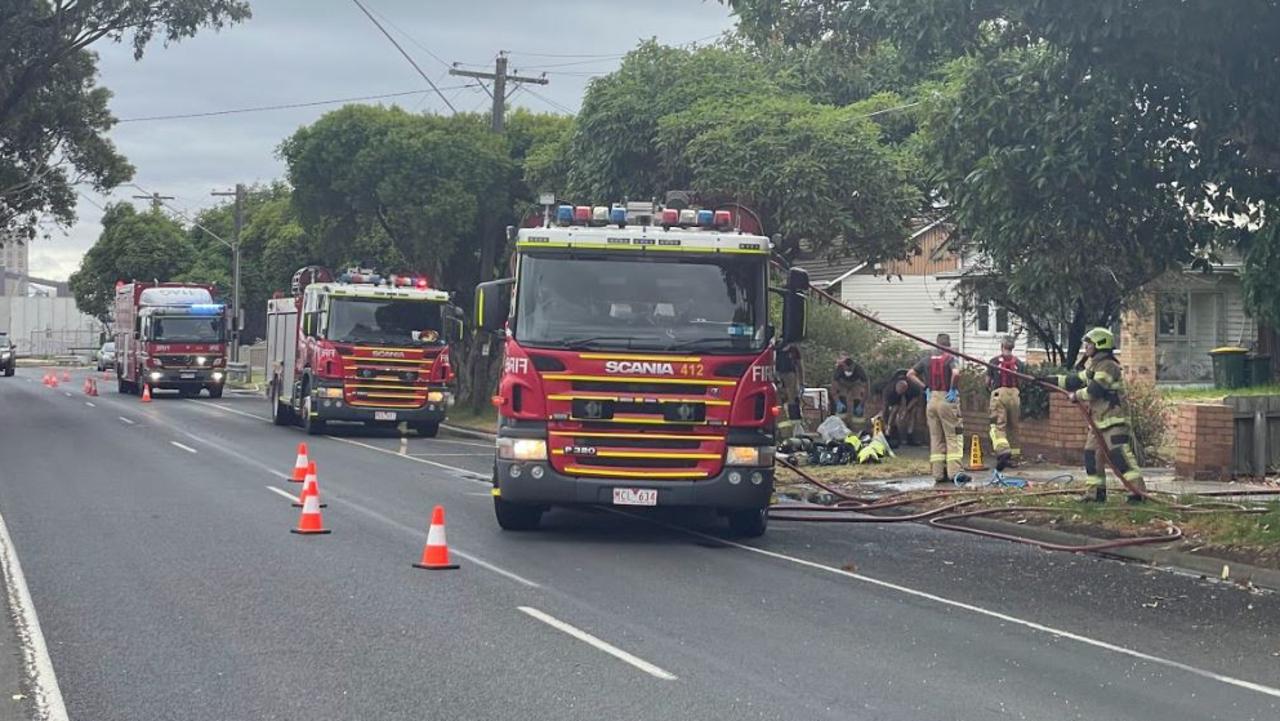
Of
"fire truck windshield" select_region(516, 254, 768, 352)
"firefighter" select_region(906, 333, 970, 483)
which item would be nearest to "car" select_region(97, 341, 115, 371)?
"firefighter" select_region(906, 333, 970, 483)

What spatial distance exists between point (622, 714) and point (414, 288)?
22.3 meters

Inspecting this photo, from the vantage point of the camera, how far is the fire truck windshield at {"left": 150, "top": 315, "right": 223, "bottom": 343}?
1775 inches

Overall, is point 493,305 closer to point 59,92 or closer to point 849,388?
point 849,388

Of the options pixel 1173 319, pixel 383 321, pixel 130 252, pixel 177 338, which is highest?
pixel 130 252

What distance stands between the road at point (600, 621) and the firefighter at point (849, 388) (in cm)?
726

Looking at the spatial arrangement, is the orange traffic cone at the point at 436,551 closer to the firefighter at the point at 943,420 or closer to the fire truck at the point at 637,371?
the fire truck at the point at 637,371

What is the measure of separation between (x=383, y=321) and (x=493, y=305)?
15002 mm

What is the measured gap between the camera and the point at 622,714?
7512mm

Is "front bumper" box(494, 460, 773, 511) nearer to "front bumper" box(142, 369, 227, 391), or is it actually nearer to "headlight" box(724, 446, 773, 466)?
"headlight" box(724, 446, 773, 466)

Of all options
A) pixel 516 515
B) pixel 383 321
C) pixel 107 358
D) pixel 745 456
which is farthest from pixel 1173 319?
pixel 107 358

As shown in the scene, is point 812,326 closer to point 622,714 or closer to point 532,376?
point 532,376

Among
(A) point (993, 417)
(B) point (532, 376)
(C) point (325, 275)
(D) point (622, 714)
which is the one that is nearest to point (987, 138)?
(B) point (532, 376)

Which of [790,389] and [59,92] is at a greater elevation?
[59,92]

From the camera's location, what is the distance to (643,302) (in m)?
14.0
